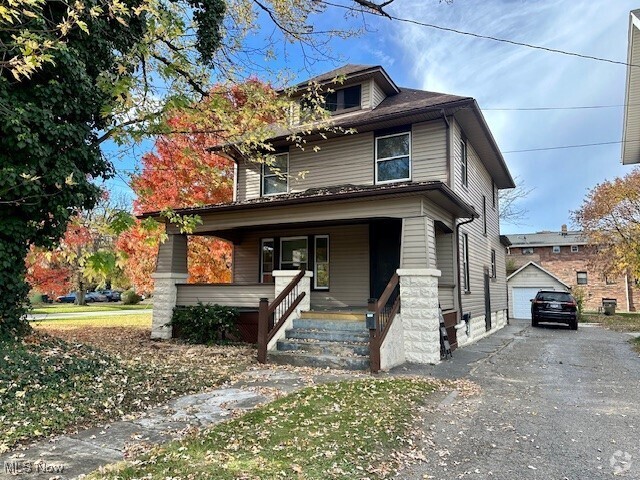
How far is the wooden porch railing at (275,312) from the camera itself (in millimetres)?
8586

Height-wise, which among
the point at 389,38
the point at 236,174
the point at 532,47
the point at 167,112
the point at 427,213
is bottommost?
the point at 427,213

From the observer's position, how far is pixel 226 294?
11.4 m

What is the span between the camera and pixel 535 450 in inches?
159

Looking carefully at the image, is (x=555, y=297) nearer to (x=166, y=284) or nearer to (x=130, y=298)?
(x=166, y=284)

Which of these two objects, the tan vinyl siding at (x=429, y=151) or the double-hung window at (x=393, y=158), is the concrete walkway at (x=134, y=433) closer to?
the tan vinyl siding at (x=429, y=151)

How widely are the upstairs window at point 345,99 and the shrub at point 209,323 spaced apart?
693cm

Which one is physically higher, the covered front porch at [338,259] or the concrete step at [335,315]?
the covered front porch at [338,259]

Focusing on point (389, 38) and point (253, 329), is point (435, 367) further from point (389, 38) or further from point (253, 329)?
point (389, 38)

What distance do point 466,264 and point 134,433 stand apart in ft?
35.0

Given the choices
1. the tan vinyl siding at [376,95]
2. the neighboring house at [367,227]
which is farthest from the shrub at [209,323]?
the tan vinyl siding at [376,95]

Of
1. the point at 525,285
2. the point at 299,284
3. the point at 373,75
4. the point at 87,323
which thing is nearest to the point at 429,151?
the point at 373,75

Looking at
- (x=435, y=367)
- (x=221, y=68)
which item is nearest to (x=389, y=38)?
(x=221, y=68)

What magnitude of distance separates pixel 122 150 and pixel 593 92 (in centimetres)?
1564

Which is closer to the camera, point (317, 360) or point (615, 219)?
point (317, 360)
